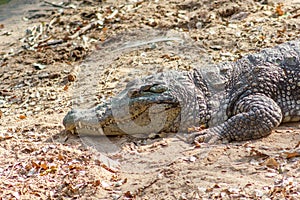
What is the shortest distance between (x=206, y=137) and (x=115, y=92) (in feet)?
6.82

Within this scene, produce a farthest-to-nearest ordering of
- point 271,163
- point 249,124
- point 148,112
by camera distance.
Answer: point 148,112, point 249,124, point 271,163

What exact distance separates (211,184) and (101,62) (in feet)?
14.6

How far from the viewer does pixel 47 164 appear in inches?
224

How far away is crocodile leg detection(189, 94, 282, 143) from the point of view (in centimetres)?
568

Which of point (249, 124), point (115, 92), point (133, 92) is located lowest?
point (115, 92)

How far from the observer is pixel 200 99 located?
6215mm

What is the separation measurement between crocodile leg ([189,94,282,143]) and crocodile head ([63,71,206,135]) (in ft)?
1.21

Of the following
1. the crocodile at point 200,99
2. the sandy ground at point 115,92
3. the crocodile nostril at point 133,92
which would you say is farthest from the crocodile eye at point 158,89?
the sandy ground at point 115,92

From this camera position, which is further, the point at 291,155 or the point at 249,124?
the point at 249,124

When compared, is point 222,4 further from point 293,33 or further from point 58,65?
point 58,65

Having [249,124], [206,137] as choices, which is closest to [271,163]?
[249,124]

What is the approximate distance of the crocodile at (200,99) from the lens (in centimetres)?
600

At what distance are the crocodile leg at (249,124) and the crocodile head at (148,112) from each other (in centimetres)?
37

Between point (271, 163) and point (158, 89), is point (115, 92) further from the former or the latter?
point (271, 163)
